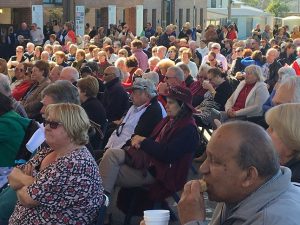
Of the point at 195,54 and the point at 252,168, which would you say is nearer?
the point at 252,168

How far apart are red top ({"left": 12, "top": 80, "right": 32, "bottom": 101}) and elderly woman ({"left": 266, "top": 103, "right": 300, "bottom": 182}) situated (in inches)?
264

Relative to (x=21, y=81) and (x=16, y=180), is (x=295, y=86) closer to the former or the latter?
(x=16, y=180)

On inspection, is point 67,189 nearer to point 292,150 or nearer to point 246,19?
point 292,150

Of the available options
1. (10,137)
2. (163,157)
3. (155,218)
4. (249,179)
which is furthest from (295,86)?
(249,179)

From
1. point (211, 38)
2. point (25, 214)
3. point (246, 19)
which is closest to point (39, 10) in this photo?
point (211, 38)

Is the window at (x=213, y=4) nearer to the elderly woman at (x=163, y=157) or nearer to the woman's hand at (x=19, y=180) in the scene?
the elderly woman at (x=163, y=157)

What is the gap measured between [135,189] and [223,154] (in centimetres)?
433

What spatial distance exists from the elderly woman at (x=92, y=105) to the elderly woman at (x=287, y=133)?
4571 mm

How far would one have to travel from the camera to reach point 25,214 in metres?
4.87

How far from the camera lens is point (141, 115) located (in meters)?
7.79

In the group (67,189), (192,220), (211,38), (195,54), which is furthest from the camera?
(211,38)

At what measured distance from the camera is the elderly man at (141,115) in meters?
7.62

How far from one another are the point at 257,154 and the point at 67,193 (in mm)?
2205

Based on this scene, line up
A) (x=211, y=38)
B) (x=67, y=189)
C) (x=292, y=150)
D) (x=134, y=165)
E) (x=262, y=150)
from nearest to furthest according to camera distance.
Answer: (x=262, y=150) < (x=292, y=150) < (x=67, y=189) < (x=134, y=165) < (x=211, y=38)
